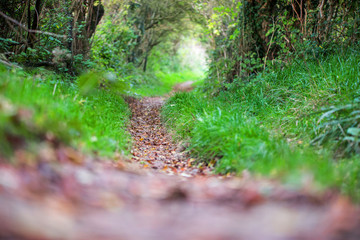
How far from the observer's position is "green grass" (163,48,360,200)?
7.84 feet

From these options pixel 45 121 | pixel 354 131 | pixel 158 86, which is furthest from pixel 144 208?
pixel 158 86

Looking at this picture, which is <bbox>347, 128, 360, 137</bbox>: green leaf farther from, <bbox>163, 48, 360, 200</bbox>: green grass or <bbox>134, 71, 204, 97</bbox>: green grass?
<bbox>134, 71, 204, 97</bbox>: green grass

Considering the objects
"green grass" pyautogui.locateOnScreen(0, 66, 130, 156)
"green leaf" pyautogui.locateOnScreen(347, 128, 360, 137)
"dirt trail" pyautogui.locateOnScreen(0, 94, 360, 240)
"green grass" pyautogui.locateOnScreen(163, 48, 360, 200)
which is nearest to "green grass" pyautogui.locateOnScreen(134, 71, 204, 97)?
"green grass" pyautogui.locateOnScreen(163, 48, 360, 200)

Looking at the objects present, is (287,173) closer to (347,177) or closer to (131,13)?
(347,177)

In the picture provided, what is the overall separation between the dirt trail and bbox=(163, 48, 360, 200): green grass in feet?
0.90

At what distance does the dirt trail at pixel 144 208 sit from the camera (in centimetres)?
134

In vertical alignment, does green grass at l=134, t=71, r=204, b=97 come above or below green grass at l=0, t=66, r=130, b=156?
above

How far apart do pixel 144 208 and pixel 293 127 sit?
112 inches

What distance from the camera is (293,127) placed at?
3.81 m

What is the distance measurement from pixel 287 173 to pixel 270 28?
18.6ft

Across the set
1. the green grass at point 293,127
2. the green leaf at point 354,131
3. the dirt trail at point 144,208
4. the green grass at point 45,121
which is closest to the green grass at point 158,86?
the green grass at point 293,127

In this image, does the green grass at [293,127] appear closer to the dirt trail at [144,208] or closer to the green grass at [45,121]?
the dirt trail at [144,208]

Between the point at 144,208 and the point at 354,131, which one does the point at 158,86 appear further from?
the point at 144,208

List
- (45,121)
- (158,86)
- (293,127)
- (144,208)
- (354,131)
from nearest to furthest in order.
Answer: (144,208)
(45,121)
(354,131)
(293,127)
(158,86)
